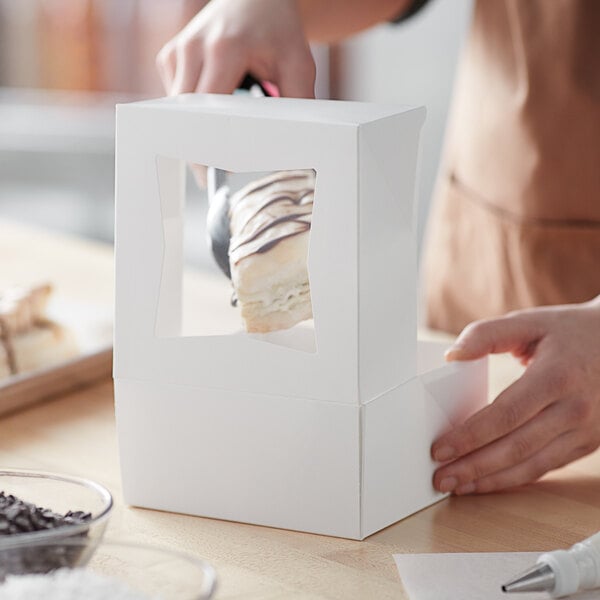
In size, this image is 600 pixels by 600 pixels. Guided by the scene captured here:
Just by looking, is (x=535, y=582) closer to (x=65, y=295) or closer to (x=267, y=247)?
(x=267, y=247)

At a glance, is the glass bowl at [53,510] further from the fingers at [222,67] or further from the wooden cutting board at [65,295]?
the fingers at [222,67]

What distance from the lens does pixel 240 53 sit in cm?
105

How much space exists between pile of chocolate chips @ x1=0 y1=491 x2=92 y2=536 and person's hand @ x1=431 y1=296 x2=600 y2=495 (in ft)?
1.02

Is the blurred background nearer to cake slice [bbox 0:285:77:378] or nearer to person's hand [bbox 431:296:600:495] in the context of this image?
cake slice [bbox 0:285:77:378]

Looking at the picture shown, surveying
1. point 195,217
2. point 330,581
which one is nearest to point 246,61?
point 330,581

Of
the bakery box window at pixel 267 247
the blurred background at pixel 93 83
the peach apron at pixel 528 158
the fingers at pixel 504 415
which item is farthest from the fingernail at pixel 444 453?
the blurred background at pixel 93 83

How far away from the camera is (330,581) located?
2.54 ft

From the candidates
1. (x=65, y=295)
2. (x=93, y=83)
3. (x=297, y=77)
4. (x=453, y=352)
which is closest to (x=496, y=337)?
(x=453, y=352)

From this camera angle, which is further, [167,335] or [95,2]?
[95,2]

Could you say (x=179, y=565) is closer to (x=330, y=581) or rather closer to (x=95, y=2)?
(x=330, y=581)

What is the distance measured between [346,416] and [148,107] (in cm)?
26

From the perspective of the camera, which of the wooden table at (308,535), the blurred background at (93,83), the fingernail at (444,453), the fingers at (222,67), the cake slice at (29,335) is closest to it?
the wooden table at (308,535)

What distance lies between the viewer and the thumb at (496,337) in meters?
0.93

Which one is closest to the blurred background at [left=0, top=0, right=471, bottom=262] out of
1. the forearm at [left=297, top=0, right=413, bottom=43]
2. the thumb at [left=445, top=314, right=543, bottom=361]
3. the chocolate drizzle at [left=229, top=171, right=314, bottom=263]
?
the forearm at [left=297, top=0, right=413, bottom=43]
